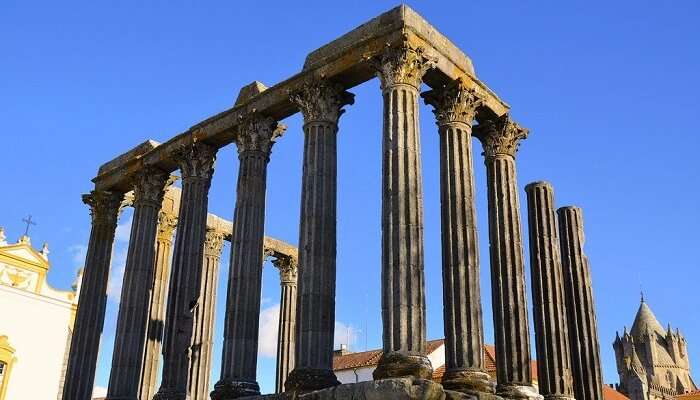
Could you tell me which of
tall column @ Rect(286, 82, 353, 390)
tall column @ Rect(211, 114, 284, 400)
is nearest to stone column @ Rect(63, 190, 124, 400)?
tall column @ Rect(211, 114, 284, 400)

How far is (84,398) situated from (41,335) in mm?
14533

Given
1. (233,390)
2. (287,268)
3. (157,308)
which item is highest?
(287,268)

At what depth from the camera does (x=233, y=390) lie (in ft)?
62.4

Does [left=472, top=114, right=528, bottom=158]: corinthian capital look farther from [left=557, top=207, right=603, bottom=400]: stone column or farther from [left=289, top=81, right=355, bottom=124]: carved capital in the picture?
[left=289, top=81, right=355, bottom=124]: carved capital

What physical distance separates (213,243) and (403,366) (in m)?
16.3

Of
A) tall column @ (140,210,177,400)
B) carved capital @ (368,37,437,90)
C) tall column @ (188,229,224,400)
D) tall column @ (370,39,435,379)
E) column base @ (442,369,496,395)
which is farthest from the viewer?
tall column @ (140,210,177,400)

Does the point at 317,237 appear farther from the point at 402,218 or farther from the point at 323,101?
the point at 323,101

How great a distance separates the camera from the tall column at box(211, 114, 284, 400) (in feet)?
63.6

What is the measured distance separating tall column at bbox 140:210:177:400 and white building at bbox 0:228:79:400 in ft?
41.8

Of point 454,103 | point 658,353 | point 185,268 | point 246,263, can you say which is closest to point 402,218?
point 454,103

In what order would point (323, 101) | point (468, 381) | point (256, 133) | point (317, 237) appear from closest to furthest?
1. point (468, 381)
2. point (317, 237)
3. point (323, 101)
4. point (256, 133)

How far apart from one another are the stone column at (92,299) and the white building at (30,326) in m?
12.0

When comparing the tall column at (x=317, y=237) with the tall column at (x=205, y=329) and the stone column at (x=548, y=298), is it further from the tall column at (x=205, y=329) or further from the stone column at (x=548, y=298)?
the tall column at (x=205, y=329)

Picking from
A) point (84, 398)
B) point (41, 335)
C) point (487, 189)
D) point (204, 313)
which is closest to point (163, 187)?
point (204, 313)
